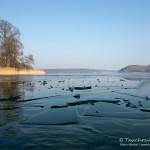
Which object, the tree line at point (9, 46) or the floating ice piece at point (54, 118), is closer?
the floating ice piece at point (54, 118)

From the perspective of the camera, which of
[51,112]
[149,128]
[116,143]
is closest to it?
[116,143]

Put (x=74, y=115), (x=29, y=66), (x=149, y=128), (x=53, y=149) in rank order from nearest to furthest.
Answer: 1. (x=53, y=149)
2. (x=149, y=128)
3. (x=74, y=115)
4. (x=29, y=66)

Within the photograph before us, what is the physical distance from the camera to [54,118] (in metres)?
9.45

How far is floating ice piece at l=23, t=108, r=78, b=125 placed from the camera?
875 centimetres

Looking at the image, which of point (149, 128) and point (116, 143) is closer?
point (116, 143)

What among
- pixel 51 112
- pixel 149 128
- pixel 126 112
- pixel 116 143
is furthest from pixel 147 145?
pixel 51 112

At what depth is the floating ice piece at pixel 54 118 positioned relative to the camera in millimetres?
8748

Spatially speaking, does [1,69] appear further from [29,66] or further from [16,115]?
[16,115]

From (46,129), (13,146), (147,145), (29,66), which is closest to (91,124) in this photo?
(46,129)

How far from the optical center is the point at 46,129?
7.72 meters

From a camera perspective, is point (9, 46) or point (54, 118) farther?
point (9, 46)

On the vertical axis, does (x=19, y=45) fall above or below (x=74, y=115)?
above

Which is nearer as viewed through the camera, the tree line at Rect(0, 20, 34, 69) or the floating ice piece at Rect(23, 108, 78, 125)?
the floating ice piece at Rect(23, 108, 78, 125)

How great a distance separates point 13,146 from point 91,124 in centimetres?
313
